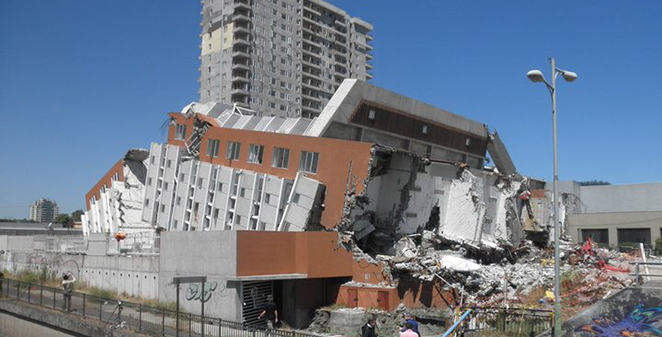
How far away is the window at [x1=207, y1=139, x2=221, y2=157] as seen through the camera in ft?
116

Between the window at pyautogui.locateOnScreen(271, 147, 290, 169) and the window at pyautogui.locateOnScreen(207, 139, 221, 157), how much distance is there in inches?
214

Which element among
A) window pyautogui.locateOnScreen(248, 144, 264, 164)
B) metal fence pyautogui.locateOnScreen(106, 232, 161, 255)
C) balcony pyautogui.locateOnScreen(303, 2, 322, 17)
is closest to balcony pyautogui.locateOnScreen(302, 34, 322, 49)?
balcony pyautogui.locateOnScreen(303, 2, 322, 17)

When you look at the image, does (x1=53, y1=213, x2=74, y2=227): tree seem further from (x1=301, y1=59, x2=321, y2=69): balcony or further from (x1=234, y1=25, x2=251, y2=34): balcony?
(x1=301, y1=59, x2=321, y2=69): balcony

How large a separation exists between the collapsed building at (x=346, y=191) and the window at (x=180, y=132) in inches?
8.8

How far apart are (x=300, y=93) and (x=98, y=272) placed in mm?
67199

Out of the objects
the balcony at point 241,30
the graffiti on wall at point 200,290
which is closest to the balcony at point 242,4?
the balcony at point 241,30

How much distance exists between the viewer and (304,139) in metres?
30.2

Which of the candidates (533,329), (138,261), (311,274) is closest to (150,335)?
(311,274)

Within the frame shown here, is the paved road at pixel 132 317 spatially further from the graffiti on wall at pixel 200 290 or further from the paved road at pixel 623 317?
the paved road at pixel 623 317

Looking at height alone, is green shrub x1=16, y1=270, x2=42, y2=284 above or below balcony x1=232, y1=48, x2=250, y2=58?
below

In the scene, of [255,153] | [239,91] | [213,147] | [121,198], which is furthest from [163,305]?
[239,91]

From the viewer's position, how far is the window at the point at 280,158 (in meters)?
30.9

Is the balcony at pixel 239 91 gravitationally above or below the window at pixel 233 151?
above

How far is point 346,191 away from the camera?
28.1 m
